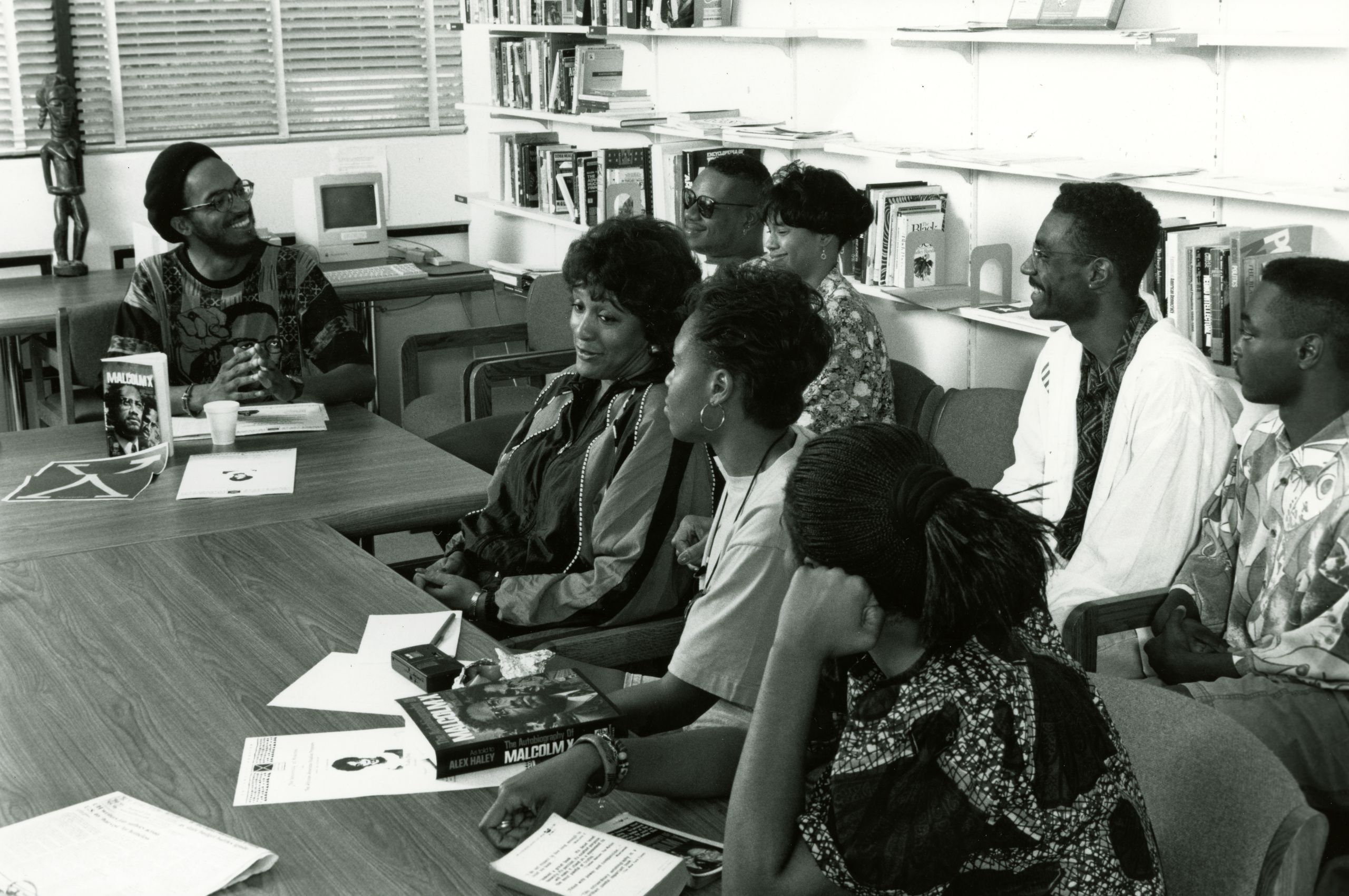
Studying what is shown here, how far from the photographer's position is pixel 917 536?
138cm

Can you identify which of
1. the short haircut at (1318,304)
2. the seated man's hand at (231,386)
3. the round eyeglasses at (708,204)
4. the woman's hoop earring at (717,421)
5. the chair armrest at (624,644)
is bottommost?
the chair armrest at (624,644)

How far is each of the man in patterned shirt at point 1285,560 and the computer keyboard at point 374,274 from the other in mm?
3588

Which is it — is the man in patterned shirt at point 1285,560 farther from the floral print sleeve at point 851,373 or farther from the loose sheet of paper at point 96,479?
the loose sheet of paper at point 96,479

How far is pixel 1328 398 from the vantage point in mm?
2445

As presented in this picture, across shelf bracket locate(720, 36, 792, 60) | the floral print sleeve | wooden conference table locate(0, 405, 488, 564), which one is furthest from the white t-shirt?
shelf bracket locate(720, 36, 792, 60)

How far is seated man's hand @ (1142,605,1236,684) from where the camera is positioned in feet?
8.02

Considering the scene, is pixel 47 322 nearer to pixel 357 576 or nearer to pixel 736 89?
pixel 736 89

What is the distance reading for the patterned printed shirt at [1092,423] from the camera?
291 centimetres

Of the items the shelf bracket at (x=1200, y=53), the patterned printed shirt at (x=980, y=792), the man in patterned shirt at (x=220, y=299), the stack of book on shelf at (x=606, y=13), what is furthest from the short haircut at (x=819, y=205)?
the patterned printed shirt at (x=980, y=792)

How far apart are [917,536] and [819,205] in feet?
8.33

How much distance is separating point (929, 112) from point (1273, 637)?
2134 millimetres

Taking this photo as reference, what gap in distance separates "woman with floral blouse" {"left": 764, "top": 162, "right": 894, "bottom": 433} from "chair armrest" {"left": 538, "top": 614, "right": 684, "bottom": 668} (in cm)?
130

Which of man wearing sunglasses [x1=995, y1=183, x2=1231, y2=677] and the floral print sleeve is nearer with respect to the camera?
man wearing sunglasses [x1=995, y1=183, x2=1231, y2=677]

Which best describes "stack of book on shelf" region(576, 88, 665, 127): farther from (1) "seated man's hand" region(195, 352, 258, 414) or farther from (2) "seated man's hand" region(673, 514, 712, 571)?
(2) "seated man's hand" region(673, 514, 712, 571)
